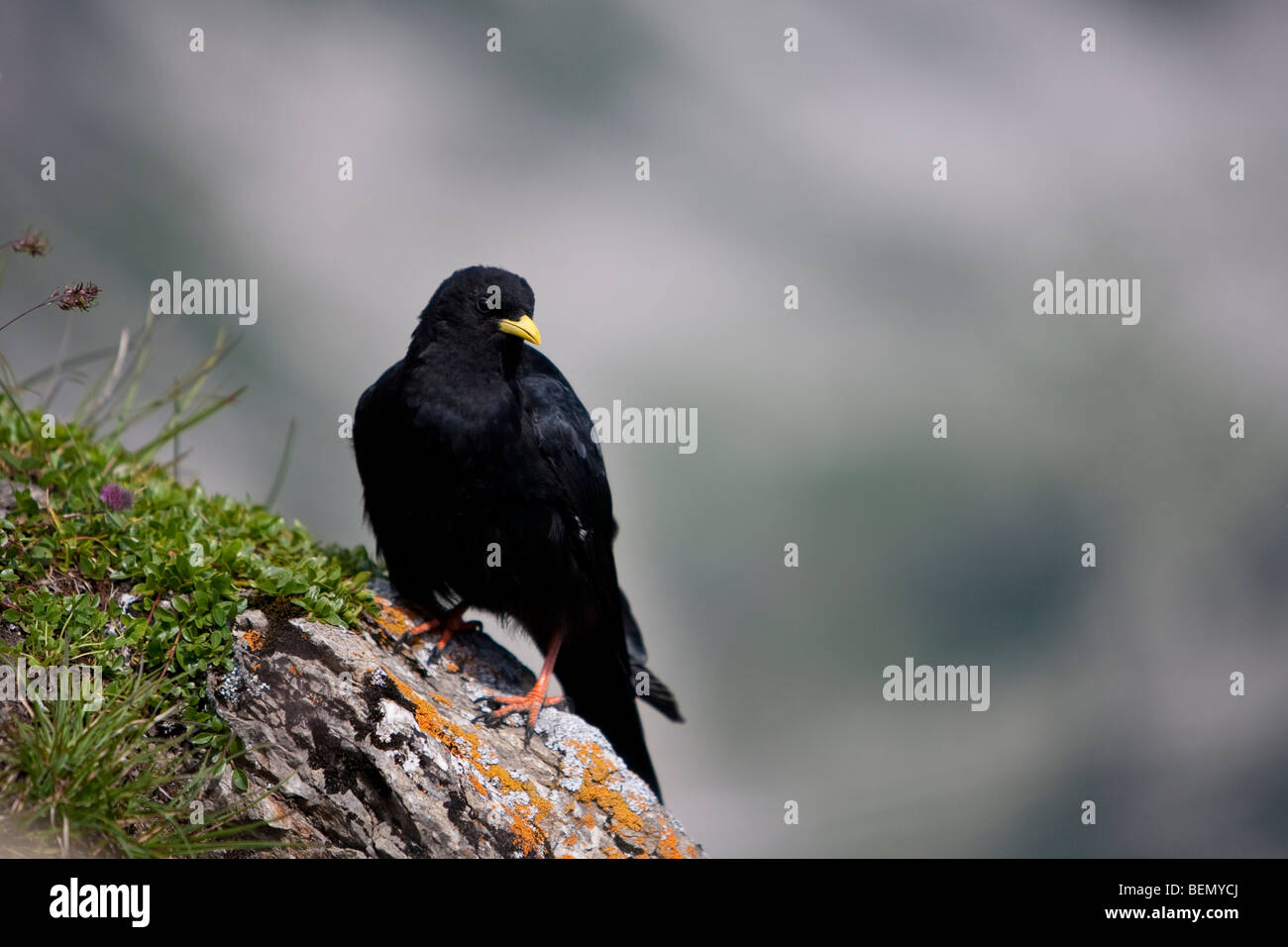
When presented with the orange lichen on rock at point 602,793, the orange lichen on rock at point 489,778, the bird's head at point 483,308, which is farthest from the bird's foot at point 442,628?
the bird's head at point 483,308

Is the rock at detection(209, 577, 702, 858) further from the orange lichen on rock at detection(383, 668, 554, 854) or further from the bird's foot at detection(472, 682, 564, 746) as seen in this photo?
the bird's foot at detection(472, 682, 564, 746)

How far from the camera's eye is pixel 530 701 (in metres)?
Answer: 4.84

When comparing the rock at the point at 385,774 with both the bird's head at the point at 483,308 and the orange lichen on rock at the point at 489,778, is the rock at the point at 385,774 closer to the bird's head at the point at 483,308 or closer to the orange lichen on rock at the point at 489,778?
the orange lichen on rock at the point at 489,778

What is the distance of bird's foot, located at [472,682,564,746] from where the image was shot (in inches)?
183

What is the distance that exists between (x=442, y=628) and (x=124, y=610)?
1.49m

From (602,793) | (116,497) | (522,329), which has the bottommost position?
(602,793)

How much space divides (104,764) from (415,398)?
2053 mm

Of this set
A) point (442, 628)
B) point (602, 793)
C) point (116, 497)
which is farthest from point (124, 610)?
point (602, 793)

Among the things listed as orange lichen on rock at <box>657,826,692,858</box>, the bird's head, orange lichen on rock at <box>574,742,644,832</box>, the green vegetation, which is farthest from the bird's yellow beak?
orange lichen on rock at <box>657,826,692,858</box>

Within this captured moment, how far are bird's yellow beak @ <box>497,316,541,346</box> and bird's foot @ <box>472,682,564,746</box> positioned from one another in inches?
64.4

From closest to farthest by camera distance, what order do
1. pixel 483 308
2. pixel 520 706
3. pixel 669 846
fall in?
pixel 669 846, pixel 520 706, pixel 483 308

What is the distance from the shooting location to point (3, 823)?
3189 mm

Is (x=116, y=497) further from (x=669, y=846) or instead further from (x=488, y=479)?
(x=669, y=846)
